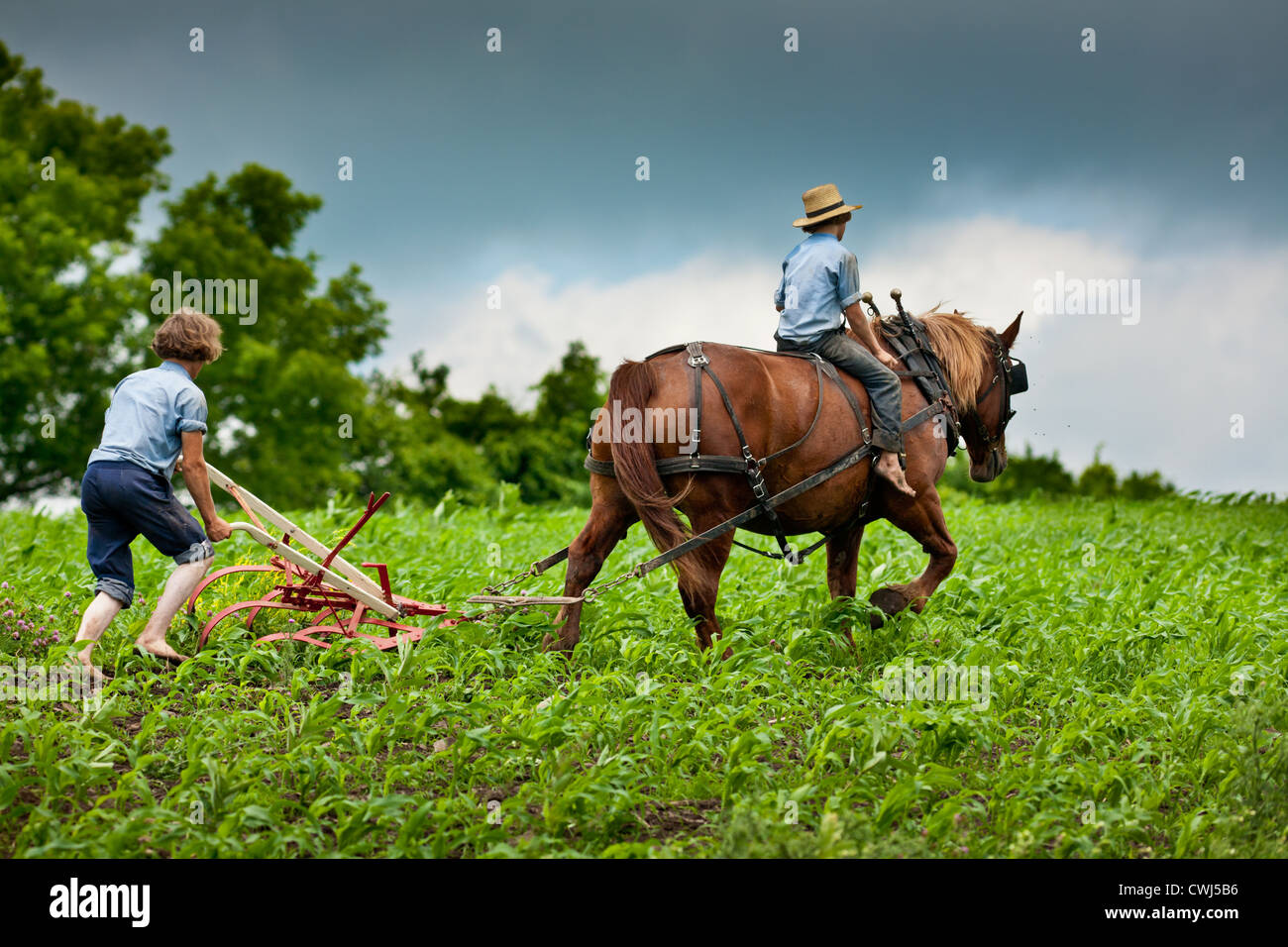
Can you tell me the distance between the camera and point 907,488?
248 inches

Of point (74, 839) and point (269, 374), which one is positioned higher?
point (269, 374)

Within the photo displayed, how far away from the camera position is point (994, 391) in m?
7.24

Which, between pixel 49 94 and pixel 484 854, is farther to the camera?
pixel 49 94

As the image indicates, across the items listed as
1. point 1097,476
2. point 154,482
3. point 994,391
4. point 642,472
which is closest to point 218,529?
point 154,482

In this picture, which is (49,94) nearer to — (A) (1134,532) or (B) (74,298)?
(B) (74,298)

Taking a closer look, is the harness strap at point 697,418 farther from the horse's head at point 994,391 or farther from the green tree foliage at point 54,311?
the green tree foliage at point 54,311

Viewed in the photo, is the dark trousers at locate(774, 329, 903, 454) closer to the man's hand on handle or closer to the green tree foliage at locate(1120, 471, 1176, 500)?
the man's hand on handle

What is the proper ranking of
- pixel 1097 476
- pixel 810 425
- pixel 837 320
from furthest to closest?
pixel 1097 476 < pixel 837 320 < pixel 810 425

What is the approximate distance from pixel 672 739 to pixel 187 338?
3220 mm

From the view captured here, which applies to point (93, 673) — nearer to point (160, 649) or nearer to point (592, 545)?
point (160, 649)

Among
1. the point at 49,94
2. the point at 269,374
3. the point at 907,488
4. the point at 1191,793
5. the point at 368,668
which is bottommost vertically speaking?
the point at 1191,793

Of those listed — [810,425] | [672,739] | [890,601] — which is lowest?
[672,739]
